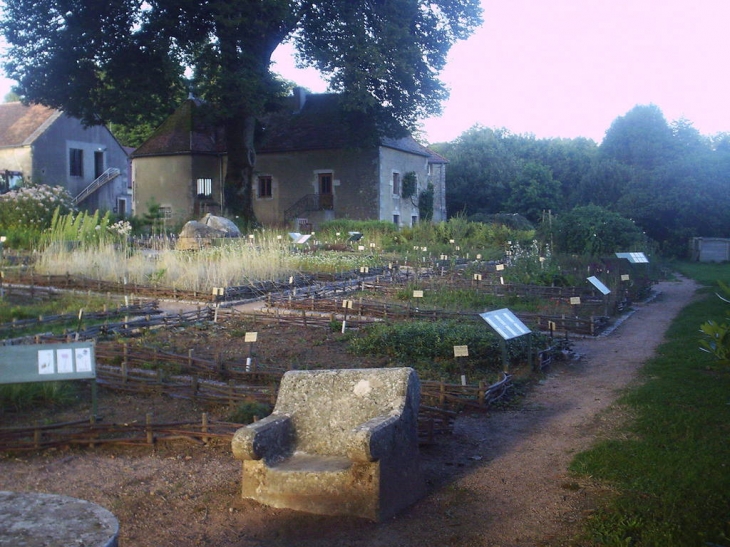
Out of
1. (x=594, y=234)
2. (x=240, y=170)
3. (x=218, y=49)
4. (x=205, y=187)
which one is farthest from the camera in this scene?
(x=205, y=187)

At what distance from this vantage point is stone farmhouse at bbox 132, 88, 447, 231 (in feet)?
118

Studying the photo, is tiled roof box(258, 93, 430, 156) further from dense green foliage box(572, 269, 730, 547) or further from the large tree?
dense green foliage box(572, 269, 730, 547)

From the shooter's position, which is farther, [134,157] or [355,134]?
[134,157]

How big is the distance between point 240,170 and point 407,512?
2860 cm

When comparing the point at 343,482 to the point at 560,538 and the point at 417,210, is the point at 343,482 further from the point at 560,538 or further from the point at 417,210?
the point at 417,210

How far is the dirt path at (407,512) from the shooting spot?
4.07m

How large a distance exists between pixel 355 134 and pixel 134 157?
1254cm

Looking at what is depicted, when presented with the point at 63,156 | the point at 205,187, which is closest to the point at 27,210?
the point at 205,187

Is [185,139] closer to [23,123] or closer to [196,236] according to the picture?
[23,123]

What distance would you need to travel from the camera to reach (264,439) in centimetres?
450

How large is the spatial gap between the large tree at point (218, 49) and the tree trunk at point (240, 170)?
0.94 metres

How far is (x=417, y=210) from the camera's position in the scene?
132ft

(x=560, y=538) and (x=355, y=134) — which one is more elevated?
(x=355, y=134)

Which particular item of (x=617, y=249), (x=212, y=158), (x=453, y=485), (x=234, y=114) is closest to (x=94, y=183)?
(x=212, y=158)
